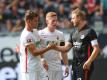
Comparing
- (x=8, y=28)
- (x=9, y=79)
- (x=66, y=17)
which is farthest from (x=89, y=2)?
(x=9, y=79)

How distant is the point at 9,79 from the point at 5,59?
5.23 ft

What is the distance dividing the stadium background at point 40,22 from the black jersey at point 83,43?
3880 mm

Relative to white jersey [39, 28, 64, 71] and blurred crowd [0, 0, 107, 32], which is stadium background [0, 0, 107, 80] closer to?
blurred crowd [0, 0, 107, 32]

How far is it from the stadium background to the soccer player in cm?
386

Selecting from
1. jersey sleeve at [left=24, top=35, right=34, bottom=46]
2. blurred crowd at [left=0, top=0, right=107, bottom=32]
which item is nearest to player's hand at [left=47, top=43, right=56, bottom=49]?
jersey sleeve at [left=24, top=35, right=34, bottom=46]

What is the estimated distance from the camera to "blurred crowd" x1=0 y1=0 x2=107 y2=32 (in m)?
17.1

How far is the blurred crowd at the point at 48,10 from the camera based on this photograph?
17.1m

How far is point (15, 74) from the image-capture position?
45.8 feet

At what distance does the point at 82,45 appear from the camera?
391 inches

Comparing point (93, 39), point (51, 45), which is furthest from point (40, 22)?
point (93, 39)

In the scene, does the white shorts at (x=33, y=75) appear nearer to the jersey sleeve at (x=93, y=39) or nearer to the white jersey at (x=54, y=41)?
the white jersey at (x=54, y=41)

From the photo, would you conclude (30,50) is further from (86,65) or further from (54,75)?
(54,75)

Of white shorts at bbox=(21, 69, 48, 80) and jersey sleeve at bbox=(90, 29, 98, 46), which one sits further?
white shorts at bbox=(21, 69, 48, 80)

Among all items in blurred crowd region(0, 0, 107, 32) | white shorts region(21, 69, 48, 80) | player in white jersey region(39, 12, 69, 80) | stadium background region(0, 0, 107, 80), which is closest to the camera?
white shorts region(21, 69, 48, 80)
